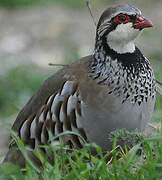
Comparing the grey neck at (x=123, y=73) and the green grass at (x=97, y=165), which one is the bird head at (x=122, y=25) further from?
the green grass at (x=97, y=165)

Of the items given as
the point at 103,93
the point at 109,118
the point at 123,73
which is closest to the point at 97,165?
the point at 109,118

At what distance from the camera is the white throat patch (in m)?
5.80

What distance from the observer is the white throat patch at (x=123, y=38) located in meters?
5.80

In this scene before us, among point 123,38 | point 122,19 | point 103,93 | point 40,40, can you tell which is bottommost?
point 40,40

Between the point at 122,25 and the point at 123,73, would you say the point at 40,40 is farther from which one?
the point at 122,25

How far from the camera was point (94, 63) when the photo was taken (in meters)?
6.01

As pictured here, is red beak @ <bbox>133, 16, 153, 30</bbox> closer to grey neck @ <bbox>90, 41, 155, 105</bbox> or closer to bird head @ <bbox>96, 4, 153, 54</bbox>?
bird head @ <bbox>96, 4, 153, 54</bbox>

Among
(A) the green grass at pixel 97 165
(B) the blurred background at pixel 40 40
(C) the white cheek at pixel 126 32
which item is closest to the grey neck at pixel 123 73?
(C) the white cheek at pixel 126 32

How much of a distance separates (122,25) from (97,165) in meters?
1.14

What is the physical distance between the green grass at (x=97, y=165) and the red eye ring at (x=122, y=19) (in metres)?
0.88

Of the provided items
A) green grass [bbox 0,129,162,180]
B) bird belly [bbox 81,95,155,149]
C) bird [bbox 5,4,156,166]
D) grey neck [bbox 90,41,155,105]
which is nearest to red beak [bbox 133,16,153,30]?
bird [bbox 5,4,156,166]

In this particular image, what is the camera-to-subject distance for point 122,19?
5.82 meters

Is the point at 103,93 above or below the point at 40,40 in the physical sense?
above

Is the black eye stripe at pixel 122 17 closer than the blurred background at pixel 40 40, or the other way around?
the black eye stripe at pixel 122 17
